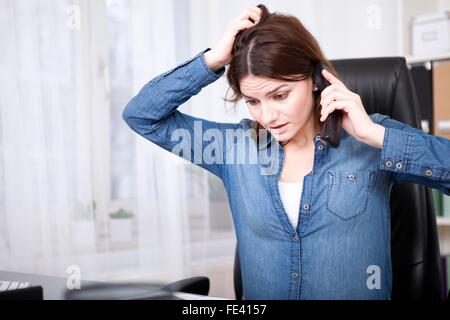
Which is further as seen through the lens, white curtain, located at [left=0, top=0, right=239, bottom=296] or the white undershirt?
A: white curtain, located at [left=0, top=0, right=239, bottom=296]

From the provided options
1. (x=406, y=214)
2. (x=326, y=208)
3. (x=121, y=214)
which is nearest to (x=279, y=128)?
(x=326, y=208)

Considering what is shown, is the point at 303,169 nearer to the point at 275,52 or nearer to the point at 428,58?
the point at 275,52

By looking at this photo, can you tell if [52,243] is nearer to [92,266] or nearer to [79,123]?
[92,266]

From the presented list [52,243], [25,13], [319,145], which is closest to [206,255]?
[52,243]

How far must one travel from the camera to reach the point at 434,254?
3.61 feet

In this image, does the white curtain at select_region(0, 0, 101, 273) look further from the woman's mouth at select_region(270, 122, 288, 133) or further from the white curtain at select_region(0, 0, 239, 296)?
the woman's mouth at select_region(270, 122, 288, 133)

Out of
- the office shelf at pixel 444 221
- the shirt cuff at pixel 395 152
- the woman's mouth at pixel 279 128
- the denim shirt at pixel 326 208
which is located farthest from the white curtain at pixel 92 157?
the shirt cuff at pixel 395 152

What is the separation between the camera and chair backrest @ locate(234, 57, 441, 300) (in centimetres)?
110

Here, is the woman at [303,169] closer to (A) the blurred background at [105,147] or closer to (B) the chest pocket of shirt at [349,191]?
(B) the chest pocket of shirt at [349,191]

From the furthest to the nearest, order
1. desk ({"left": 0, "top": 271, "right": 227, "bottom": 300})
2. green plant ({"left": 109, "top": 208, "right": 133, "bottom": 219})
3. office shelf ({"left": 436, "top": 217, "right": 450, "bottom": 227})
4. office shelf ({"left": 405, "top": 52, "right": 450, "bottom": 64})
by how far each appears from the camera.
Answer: office shelf ({"left": 405, "top": 52, "right": 450, "bottom": 64}) < office shelf ({"left": 436, "top": 217, "right": 450, "bottom": 227}) < green plant ({"left": 109, "top": 208, "right": 133, "bottom": 219}) < desk ({"left": 0, "top": 271, "right": 227, "bottom": 300})

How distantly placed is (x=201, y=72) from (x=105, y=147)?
0.90 metres

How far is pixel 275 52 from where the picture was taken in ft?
2.86

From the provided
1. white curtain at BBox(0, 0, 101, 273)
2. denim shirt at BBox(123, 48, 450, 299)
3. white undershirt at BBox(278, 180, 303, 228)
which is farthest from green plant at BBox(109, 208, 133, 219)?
white undershirt at BBox(278, 180, 303, 228)

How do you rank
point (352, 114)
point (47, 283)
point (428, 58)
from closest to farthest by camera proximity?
point (47, 283) < point (352, 114) < point (428, 58)
